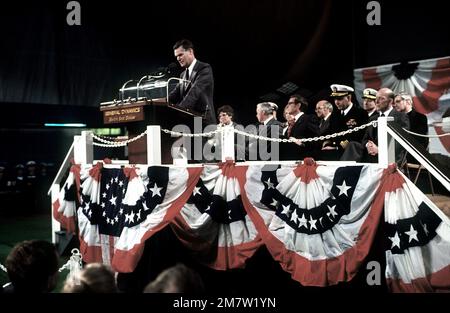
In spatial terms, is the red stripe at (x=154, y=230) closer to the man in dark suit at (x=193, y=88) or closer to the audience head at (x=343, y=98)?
the man in dark suit at (x=193, y=88)

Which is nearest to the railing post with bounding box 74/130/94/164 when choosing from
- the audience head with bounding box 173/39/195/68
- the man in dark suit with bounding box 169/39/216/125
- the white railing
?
the white railing

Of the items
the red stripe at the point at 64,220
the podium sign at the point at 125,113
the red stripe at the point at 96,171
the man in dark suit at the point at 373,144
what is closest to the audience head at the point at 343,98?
the man in dark suit at the point at 373,144

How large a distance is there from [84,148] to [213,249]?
2747 millimetres

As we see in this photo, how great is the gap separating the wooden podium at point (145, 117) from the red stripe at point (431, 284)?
2986 millimetres

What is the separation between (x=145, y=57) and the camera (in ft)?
39.8

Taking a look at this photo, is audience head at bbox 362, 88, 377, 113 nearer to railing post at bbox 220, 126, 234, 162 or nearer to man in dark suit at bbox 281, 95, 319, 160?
man in dark suit at bbox 281, 95, 319, 160

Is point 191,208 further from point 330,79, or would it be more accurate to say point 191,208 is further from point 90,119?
point 90,119

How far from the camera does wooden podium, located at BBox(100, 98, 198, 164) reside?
5789 mm

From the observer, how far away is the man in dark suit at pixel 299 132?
603cm

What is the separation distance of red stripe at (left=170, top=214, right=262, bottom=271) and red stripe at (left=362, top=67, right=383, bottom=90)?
5161 mm

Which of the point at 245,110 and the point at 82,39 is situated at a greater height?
the point at 82,39

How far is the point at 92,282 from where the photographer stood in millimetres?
2369
